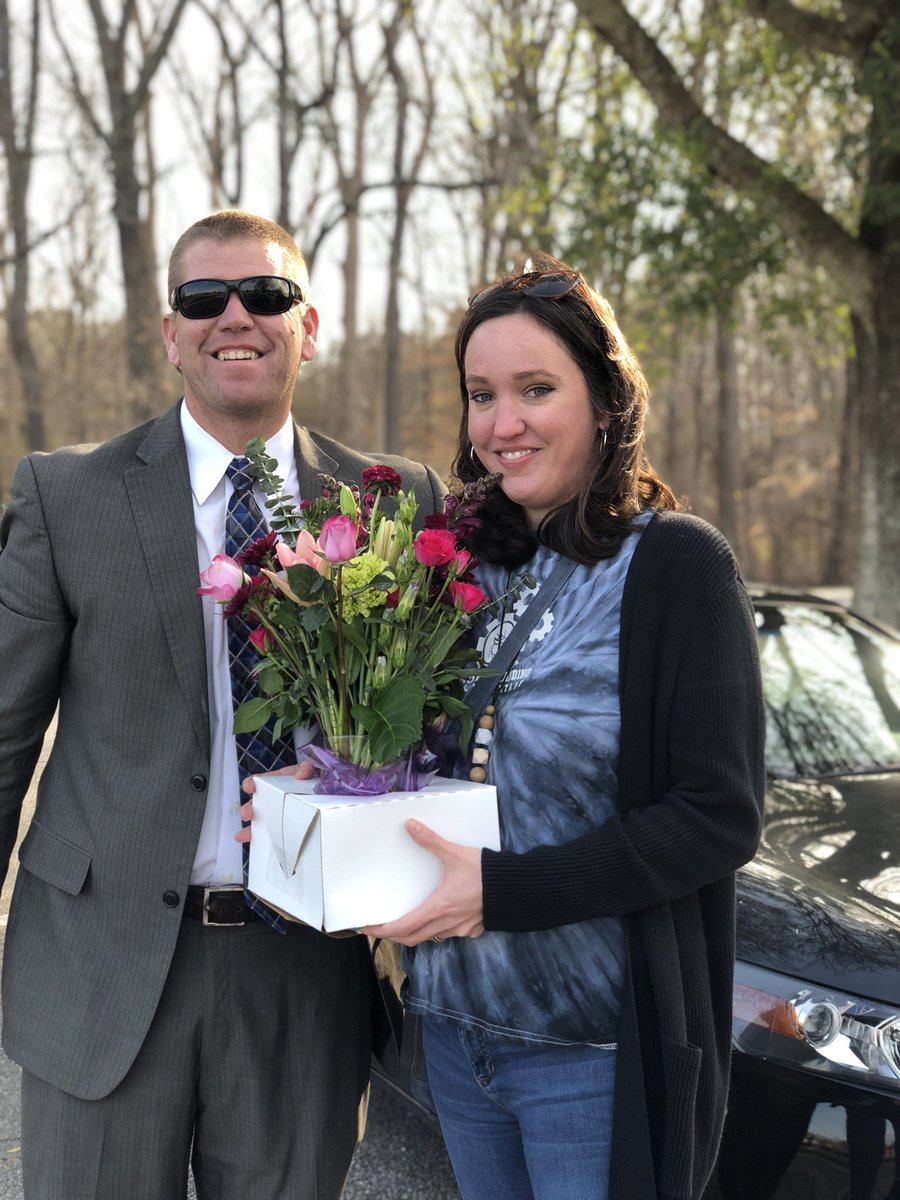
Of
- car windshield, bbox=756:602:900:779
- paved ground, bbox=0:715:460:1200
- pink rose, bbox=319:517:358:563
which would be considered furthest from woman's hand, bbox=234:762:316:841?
car windshield, bbox=756:602:900:779

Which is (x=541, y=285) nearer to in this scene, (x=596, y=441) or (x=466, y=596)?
(x=596, y=441)

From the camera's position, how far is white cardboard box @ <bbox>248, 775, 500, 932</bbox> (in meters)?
1.63

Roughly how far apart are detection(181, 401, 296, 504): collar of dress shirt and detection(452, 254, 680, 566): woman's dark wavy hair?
48 centimetres

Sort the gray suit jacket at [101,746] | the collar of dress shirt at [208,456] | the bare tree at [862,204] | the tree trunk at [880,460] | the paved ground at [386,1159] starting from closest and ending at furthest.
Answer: the gray suit jacket at [101,746]
the collar of dress shirt at [208,456]
the paved ground at [386,1159]
the bare tree at [862,204]
the tree trunk at [880,460]

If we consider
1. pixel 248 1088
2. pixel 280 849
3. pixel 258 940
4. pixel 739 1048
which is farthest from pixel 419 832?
pixel 739 1048

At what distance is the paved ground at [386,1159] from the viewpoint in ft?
10.0

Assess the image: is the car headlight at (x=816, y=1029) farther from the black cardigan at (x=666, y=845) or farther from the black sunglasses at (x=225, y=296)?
the black sunglasses at (x=225, y=296)

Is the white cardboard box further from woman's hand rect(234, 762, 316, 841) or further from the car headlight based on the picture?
the car headlight

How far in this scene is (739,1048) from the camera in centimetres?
233

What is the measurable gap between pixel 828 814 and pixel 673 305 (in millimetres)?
7636

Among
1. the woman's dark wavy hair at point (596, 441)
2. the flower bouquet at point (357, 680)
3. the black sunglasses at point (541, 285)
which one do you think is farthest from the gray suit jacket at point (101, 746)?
the black sunglasses at point (541, 285)

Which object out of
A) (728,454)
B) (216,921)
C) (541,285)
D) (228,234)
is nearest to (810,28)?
(228,234)

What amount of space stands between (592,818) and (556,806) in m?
0.06

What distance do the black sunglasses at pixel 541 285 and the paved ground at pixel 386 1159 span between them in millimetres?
2423
